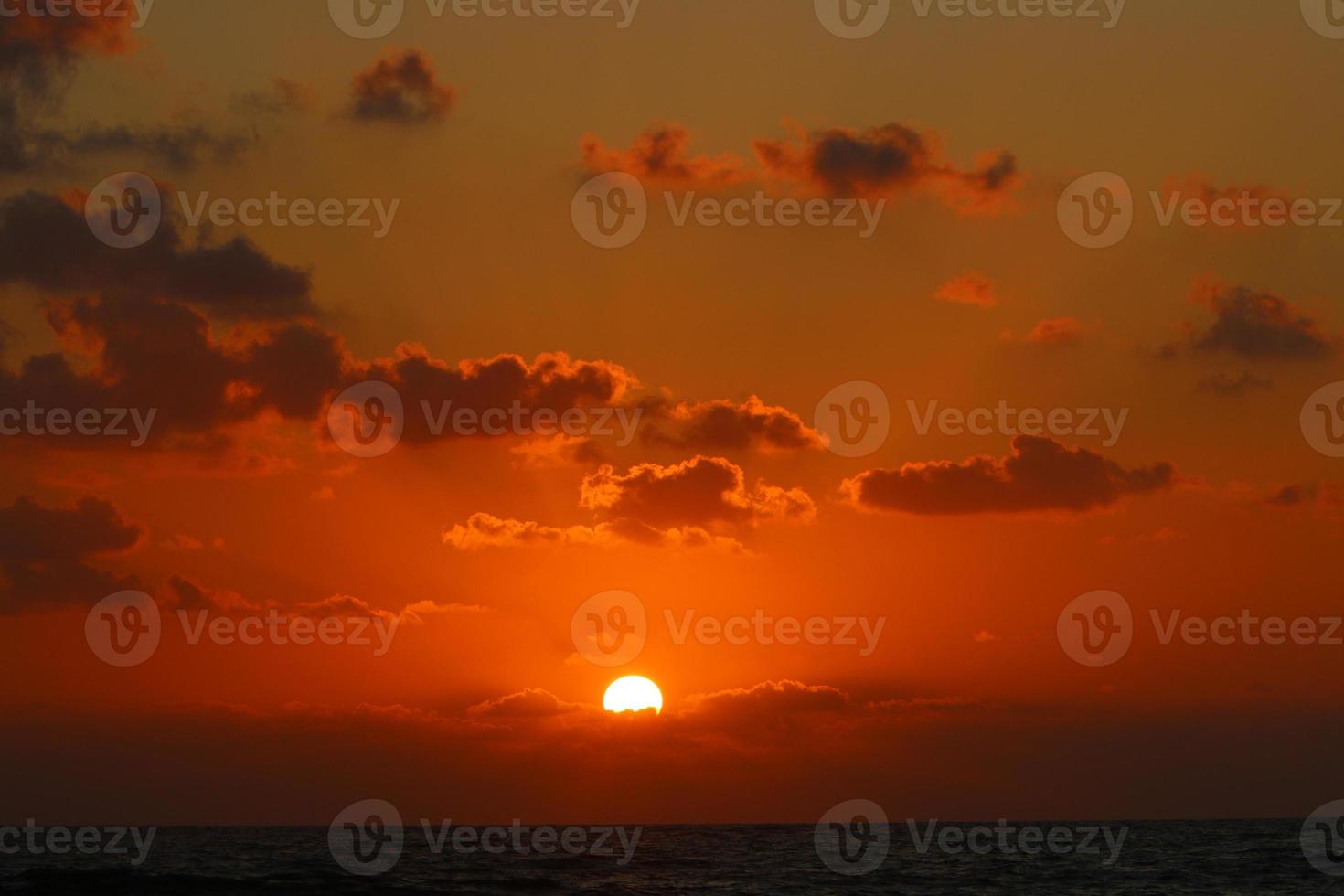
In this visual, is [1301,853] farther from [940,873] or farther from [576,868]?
[576,868]

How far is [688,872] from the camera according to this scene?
9381 cm

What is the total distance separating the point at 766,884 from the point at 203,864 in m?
44.9

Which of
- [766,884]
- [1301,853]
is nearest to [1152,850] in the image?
[1301,853]

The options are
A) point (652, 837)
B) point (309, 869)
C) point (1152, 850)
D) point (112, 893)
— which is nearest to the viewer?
point (112, 893)

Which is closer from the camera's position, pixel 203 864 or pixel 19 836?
pixel 203 864

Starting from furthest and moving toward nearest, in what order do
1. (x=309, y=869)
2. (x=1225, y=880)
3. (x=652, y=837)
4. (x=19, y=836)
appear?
(x=19, y=836) < (x=652, y=837) < (x=309, y=869) < (x=1225, y=880)

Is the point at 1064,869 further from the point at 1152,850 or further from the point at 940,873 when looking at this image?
the point at 1152,850

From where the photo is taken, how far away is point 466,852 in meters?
118

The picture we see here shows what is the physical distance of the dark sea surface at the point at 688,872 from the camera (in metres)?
76.6

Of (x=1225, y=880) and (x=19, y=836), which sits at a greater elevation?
(x=19, y=836)

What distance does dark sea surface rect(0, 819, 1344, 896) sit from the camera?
76.6m

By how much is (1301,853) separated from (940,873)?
3530 centimetres

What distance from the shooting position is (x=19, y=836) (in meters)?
171

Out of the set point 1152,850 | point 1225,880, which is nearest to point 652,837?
point 1152,850
